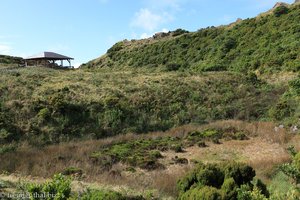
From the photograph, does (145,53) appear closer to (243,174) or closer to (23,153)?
(23,153)

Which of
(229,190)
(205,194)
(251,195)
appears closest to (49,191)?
(205,194)

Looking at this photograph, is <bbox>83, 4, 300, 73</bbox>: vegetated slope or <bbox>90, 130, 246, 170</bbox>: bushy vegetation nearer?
<bbox>90, 130, 246, 170</bbox>: bushy vegetation

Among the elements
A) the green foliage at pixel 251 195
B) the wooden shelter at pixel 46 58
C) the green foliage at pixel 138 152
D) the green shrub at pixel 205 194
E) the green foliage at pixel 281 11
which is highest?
the green foliage at pixel 281 11

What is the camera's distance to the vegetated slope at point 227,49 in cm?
3638

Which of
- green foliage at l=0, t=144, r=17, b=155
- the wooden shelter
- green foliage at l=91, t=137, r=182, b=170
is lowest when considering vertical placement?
green foliage at l=91, t=137, r=182, b=170

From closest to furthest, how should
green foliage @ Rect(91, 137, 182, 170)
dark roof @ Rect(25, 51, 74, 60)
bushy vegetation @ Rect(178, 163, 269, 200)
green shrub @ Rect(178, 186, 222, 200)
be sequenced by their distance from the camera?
green shrub @ Rect(178, 186, 222, 200)
bushy vegetation @ Rect(178, 163, 269, 200)
green foliage @ Rect(91, 137, 182, 170)
dark roof @ Rect(25, 51, 74, 60)

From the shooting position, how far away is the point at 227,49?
4350cm

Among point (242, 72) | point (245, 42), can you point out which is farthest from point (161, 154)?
point (245, 42)

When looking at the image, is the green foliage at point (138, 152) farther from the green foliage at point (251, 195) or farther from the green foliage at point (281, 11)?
the green foliage at point (281, 11)

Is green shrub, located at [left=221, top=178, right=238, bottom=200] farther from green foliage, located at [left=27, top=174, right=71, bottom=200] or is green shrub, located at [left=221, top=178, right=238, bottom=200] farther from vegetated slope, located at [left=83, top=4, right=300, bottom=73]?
vegetated slope, located at [left=83, top=4, right=300, bottom=73]

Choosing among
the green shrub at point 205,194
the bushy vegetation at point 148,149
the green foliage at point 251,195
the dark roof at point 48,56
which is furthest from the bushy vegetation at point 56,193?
the dark roof at point 48,56

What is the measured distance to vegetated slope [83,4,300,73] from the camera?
36.4m

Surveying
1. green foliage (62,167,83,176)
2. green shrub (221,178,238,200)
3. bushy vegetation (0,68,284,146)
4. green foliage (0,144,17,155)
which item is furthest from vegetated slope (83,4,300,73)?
green shrub (221,178,238,200)

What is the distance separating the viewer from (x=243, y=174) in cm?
806
